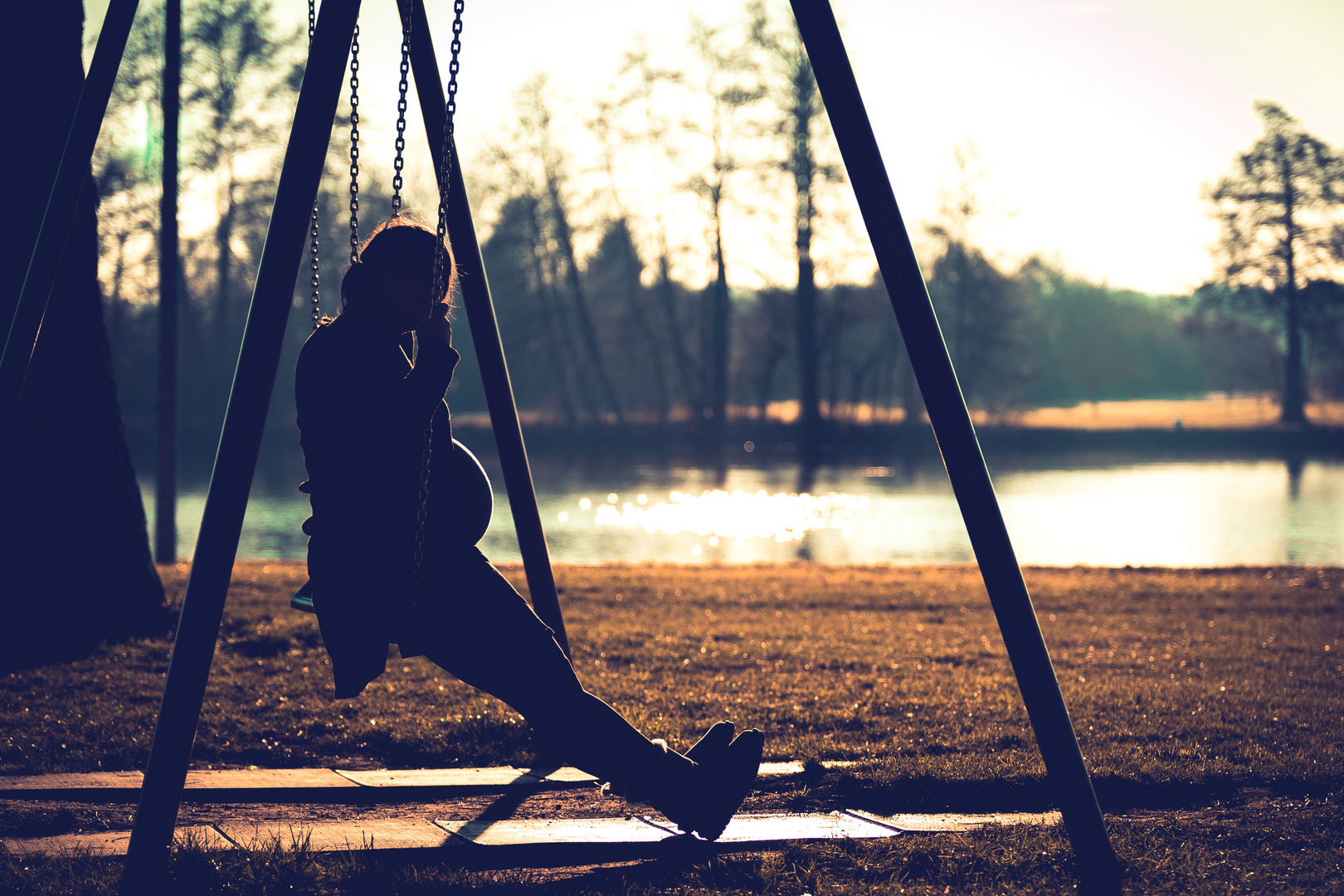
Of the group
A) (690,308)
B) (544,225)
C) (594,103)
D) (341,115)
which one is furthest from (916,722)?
(690,308)

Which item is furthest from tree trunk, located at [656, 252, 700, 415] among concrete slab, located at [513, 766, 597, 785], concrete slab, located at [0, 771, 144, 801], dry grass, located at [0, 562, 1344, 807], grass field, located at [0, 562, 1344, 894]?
concrete slab, located at [0, 771, 144, 801]

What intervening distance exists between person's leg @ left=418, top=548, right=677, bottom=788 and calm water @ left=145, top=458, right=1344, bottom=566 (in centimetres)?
1156

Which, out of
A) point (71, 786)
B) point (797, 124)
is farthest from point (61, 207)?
point (797, 124)

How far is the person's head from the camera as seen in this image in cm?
299

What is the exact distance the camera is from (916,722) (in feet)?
16.0

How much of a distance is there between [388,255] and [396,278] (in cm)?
7

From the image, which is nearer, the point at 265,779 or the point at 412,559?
the point at 412,559

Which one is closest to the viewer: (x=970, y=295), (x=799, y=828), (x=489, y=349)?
(x=799, y=828)

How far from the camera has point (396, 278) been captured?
3.00m

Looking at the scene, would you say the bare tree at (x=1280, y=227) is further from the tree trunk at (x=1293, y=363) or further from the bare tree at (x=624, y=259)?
the bare tree at (x=624, y=259)

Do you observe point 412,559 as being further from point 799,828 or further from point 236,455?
point 799,828

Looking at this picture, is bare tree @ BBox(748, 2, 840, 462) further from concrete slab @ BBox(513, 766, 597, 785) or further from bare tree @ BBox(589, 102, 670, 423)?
concrete slab @ BBox(513, 766, 597, 785)

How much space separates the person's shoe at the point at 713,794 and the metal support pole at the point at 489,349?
4.58 feet

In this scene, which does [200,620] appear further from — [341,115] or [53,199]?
[341,115]
